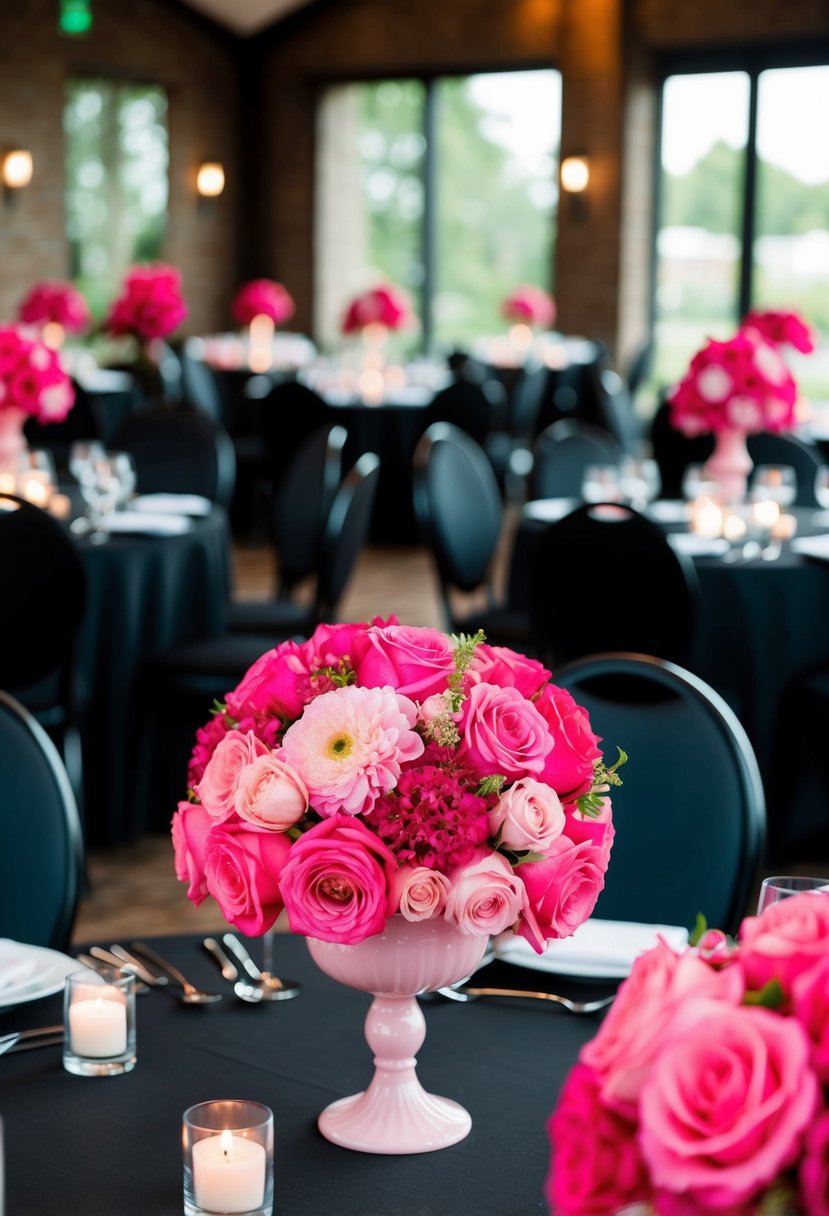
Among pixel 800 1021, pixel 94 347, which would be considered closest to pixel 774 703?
pixel 800 1021

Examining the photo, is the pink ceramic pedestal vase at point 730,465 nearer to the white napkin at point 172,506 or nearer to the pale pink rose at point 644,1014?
the white napkin at point 172,506

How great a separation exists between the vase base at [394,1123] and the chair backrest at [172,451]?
415cm

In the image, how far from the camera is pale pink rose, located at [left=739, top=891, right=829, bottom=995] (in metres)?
0.86

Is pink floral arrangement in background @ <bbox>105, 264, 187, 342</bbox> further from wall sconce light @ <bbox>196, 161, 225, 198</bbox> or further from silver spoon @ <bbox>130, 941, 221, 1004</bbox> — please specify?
silver spoon @ <bbox>130, 941, 221, 1004</bbox>

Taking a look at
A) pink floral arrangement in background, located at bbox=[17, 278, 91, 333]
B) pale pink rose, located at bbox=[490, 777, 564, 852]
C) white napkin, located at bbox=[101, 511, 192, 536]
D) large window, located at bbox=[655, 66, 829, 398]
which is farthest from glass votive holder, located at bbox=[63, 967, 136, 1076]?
large window, located at bbox=[655, 66, 829, 398]

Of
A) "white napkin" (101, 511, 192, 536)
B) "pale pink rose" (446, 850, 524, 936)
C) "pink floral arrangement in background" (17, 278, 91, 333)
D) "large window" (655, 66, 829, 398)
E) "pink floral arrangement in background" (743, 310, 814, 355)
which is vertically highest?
"large window" (655, 66, 829, 398)

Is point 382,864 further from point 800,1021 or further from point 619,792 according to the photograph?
point 619,792

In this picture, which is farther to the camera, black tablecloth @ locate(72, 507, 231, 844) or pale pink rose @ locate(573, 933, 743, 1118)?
black tablecloth @ locate(72, 507, 231, 844)

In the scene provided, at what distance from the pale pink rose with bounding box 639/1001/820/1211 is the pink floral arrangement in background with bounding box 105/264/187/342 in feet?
24.9

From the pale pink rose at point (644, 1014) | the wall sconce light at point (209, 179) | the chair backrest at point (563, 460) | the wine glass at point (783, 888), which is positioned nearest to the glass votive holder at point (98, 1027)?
the wine glass at point (783, 888)

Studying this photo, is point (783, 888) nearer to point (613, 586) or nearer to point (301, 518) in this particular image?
point (613, 586)

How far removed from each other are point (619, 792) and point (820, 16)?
30.9 feet

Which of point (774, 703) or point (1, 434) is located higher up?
point (1, 434)

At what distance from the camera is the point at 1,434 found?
15.5 ft
